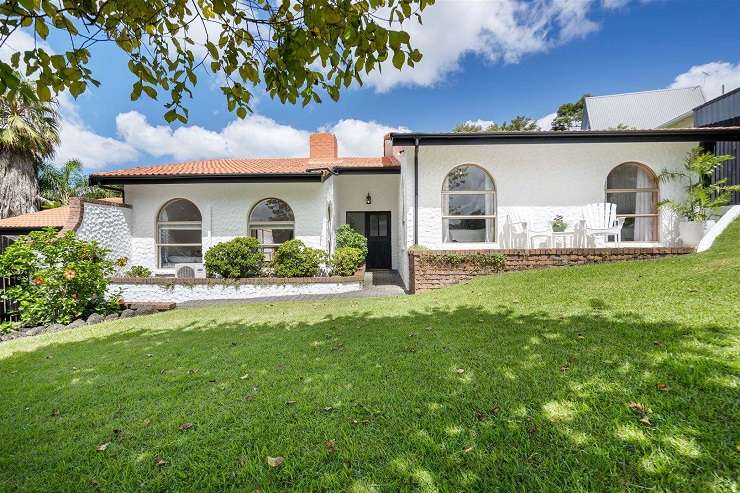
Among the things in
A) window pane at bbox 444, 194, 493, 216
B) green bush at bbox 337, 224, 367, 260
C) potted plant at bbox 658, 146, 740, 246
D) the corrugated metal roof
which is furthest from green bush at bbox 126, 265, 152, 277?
the corrugated metal roof

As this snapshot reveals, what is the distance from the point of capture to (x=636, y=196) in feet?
32.7

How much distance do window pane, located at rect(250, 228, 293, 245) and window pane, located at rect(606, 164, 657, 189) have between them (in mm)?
10431

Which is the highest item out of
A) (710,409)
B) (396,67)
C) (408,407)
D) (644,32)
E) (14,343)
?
(644,32)

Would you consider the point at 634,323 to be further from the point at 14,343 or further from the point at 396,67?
the point at 14,343

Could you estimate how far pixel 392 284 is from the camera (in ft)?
35.1

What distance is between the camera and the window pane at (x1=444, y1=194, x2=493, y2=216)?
10211 mm

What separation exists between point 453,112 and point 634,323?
16.6 meters

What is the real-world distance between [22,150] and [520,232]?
2409 cm

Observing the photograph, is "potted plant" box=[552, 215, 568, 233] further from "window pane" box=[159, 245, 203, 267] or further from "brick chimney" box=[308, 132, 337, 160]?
"window pane" box=[159, 245, 203, 267]

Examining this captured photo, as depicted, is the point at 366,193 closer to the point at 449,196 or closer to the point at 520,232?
the point at 449,196

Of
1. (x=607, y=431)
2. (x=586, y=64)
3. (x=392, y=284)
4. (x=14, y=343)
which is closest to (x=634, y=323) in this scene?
(x=607, y=431)

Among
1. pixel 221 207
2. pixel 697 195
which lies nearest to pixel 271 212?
pixel 221 207

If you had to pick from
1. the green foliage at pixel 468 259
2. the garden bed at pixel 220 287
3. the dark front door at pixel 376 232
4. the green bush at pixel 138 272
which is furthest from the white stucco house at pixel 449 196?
the dark front door at pixel 376 232

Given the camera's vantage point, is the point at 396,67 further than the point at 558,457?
Yes
